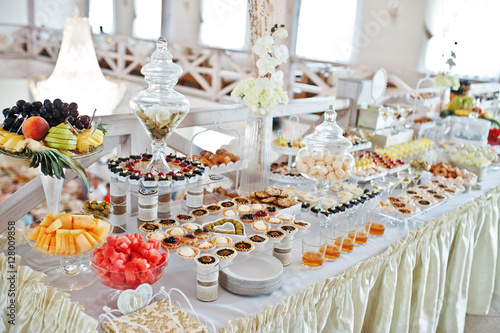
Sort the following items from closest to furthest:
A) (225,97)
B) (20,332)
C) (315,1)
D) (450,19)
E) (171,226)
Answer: (20,332) → (171,226) → (450,19) → (315,1) → (225,97)

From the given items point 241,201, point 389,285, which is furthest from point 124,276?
point 389,285

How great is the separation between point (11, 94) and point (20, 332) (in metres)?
8.02

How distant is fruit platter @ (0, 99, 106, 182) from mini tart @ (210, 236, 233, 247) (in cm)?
45

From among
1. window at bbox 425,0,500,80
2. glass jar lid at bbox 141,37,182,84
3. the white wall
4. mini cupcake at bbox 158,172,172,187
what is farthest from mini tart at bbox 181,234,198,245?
the white wall

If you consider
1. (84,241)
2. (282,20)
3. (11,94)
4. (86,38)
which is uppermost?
(282,20)

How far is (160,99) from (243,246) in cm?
60

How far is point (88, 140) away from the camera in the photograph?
4.55ft

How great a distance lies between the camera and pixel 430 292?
2.00 metres

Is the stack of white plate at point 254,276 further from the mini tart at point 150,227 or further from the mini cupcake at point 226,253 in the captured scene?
the mini tart at point 150,227

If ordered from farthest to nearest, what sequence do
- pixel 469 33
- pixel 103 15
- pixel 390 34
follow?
pixel 103 15, pixel 390 34, pixel 469 33

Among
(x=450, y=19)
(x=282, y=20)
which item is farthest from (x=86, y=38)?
(x=450, y=19)

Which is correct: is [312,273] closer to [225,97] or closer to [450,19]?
[450,19]

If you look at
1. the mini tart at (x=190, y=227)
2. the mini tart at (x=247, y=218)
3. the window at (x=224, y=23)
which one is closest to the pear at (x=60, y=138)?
the mini tart at (x=190, y=227)

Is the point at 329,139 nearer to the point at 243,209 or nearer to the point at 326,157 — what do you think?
the point at 326,157
